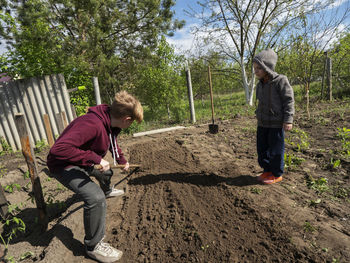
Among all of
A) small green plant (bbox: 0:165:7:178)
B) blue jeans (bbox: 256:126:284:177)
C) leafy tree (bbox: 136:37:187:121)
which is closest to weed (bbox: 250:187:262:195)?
blue jeans (bbox: 256:126:284:177)

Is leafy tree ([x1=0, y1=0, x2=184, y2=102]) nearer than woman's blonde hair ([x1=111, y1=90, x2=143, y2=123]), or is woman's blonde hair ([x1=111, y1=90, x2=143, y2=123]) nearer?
woman's blonde hair ([x1=111, y1=90, x2=143, y2=123])

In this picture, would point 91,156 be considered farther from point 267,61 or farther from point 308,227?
point 267,61

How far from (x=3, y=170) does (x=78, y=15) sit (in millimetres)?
5184

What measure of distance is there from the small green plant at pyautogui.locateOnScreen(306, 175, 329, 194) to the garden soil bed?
1 centimetres

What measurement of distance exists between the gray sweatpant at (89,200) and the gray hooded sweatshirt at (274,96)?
89.2 inches

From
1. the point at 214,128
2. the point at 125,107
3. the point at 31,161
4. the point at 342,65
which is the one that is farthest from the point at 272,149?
the point at 342,65

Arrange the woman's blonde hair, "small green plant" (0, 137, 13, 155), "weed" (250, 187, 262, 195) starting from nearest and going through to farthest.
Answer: the woman's blonde hair → "weed" (250, 187, 262, 195) → "small green plant" (0, 137, 13, 155)

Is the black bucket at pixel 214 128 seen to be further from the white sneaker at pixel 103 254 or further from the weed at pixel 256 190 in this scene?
the white sneaker at pixel 103 254

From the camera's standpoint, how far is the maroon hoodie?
68.4 inches

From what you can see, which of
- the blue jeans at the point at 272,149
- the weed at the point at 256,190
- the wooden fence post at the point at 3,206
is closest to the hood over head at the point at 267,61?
the blue jeans at the point at 272,149

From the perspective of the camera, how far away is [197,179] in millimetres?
3137

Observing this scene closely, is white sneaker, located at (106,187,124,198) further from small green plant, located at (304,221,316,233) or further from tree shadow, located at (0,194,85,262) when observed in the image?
small green plant, located at (304,221,316,233)

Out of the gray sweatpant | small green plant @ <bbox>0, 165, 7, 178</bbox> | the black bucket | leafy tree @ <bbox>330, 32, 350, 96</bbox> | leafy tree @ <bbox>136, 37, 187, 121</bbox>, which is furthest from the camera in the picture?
leafy tree @ <bbox>330, 32, 350, 96</bbox>

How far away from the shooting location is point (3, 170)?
4133 millimetres
